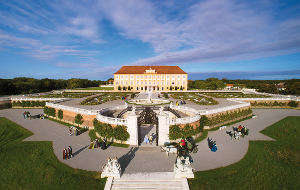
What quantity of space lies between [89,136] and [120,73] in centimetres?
6025

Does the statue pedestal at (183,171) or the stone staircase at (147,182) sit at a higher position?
the statue pedestal at (183,171)

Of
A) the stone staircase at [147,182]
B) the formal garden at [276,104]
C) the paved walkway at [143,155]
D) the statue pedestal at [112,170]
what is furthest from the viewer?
the formal garden at [276,104]

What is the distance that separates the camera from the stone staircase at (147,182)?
9.78 m

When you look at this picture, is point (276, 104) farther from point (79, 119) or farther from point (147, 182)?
point (79, 119)

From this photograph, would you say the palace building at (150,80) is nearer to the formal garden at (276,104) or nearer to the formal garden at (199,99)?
the formal garden at (199,99)

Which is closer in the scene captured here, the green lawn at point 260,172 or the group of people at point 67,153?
the green lawn at point 260,172

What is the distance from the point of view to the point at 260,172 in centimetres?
1175

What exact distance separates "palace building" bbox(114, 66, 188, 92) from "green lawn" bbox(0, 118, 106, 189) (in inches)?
2346

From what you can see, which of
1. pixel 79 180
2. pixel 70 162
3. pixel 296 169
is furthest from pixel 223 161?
pixel 70 162

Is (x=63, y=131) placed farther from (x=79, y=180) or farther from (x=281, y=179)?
(x=281, y=179)

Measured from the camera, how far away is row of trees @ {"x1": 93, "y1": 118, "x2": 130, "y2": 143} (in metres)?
15.7

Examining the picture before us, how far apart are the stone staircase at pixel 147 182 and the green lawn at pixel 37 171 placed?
2.68 ft

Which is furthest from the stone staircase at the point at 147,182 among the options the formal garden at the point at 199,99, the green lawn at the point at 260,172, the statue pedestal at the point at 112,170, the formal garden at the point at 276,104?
the formal garden at the point at 276,104

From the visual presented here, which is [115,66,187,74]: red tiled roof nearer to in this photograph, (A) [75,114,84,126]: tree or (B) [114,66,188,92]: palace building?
(B) [114,66,188,92]: palace building
